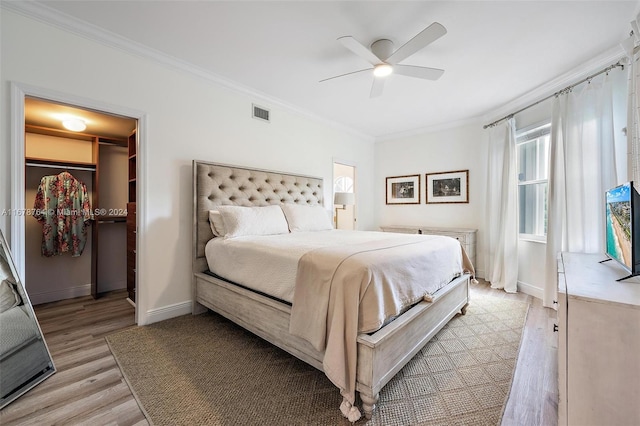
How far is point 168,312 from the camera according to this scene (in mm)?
2584

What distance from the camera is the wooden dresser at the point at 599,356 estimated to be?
0.97 meters

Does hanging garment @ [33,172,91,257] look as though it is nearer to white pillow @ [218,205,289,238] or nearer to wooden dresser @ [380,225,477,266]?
white pillow @ [218,205,289,238]

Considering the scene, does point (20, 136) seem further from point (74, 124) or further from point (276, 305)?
point (276, 305)

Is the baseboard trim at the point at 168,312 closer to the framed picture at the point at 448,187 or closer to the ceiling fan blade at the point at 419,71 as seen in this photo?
the ceiling fan blade at the point at 419,71

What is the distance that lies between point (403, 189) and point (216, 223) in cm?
372

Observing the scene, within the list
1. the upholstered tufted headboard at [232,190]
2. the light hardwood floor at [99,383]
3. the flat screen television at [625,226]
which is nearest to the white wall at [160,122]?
the upholstered tufted headboard at [232,190]

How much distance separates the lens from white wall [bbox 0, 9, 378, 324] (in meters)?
1.89

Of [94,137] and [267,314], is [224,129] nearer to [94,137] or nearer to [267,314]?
[94,137]

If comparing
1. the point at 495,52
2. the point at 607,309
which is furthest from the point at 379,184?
the point at 607,309

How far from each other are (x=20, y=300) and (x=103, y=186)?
2231mm

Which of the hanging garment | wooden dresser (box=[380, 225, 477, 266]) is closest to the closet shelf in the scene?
the hanging garment

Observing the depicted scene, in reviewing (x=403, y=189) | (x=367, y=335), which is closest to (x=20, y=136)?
(x=367, y=335)

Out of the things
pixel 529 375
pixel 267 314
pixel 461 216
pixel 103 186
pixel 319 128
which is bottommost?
pixel 529 375

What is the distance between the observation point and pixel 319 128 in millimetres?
4238
